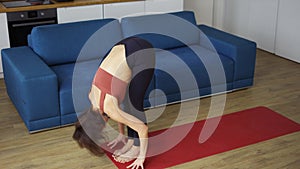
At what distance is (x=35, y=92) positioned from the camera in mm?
3445

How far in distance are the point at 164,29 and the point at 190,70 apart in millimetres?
682

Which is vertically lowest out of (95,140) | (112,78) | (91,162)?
(91,162)

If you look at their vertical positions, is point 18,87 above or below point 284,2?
below

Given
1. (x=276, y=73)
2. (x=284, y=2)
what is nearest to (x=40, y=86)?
(x=276, y=73)

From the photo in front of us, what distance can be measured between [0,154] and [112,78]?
1.14m

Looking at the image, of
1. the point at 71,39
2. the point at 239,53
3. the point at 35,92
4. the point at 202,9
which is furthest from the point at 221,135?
the point at 202,9

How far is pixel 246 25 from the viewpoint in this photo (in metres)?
6.06

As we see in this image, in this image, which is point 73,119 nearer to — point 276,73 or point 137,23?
point 137,23

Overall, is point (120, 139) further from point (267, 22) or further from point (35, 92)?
point (267, 22)

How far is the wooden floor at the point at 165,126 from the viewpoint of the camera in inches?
124

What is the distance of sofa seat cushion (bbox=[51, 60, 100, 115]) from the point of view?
358cm

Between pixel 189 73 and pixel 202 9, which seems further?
pixel 202 9

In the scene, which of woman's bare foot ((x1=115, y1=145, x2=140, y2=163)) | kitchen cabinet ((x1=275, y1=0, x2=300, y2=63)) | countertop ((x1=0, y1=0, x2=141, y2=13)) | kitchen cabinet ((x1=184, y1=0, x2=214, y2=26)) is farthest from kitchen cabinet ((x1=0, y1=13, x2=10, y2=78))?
kitchen cabinet ((x1=275, y1=0, x2=300, y2=63))

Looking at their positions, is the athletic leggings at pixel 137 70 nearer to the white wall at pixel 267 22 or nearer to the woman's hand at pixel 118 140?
the woman's hand at pixel 118 140
